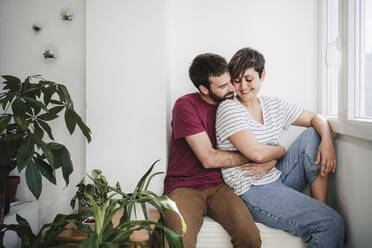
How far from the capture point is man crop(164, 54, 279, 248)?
4.73 feet

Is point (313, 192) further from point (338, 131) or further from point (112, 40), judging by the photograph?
point (112, 40)

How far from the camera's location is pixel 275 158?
1.73 meters

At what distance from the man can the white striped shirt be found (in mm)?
52

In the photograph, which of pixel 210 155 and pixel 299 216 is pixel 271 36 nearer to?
pixel 210 155

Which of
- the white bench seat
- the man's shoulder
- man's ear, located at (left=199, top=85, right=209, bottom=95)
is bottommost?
the white bench seat

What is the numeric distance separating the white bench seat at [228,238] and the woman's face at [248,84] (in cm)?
78

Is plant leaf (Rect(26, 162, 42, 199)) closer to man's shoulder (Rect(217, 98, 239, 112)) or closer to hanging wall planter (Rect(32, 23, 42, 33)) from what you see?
man's shoulder (Rect(217, 98, 239, 112))

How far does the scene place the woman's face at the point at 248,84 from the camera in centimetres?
181

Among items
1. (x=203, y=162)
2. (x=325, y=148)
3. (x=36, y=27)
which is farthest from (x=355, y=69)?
(x=36, y=27)

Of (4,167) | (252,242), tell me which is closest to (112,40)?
(4,167)

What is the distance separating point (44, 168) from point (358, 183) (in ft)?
4.80

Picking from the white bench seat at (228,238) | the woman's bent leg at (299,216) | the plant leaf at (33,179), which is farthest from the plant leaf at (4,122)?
the woman's bent leg at (299,216)

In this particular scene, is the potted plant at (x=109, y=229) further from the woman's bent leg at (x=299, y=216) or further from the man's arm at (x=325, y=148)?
the man's arm at (x=325, y=148)

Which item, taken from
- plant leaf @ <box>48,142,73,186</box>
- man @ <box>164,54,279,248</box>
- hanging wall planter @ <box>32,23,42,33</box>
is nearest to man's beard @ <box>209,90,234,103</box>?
man @ <box>164,54,279,248</box>
